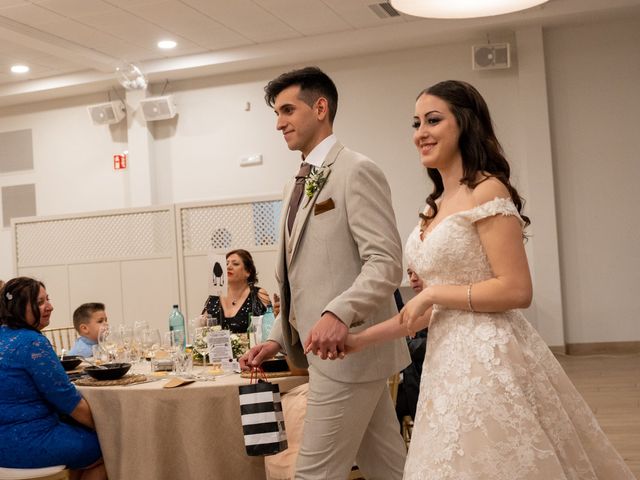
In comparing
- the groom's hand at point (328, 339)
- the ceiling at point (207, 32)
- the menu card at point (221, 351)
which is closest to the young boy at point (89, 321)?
the menu card at point (221, 351)

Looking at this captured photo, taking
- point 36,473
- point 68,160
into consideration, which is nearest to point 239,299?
point 36,473

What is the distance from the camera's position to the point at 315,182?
8.32ft

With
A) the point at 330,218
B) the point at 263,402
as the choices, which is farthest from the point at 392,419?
the point at 330,218

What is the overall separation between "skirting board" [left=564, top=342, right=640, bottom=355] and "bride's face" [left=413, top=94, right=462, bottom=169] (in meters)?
6.82

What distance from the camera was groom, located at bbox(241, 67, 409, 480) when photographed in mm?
2387

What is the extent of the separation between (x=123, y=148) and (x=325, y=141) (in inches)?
315

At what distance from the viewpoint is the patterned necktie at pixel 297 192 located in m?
2.60

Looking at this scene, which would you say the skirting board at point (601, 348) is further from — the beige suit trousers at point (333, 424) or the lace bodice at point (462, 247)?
the lace bodice at point (462, 247)

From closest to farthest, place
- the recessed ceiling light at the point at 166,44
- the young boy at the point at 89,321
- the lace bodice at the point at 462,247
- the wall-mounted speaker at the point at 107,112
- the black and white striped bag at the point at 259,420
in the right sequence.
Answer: the lace bodice at the point at 462,247, the black and white striped bag at the point at 259,420, the young boy at the point at 89,321, the recessed ceiling light at the point at 166,44, the wall-mounted speaker at the point at 107,112

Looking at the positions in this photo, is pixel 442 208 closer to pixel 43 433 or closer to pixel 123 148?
pixel 43 433

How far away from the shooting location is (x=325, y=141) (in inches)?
103

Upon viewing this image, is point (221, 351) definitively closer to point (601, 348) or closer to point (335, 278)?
point (335, 278)

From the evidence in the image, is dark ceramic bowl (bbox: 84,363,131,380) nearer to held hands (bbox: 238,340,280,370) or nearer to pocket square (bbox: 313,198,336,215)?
held hands (bbox: 238,340,280,370)

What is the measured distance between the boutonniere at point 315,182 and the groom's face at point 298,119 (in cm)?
13
